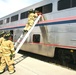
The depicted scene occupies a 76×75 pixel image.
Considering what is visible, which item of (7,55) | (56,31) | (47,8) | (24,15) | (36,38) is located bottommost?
(7,55)

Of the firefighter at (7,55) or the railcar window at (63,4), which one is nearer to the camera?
the firefighter at (7,55)

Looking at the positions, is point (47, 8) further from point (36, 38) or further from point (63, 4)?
point (36, 38)

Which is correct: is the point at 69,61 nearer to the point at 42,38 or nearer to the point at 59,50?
the point at 59,50

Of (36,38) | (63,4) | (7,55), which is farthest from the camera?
(36,38)

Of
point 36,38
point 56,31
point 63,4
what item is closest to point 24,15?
point 36,38

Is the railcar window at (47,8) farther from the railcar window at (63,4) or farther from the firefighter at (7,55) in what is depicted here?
the firefighter at (7,55)

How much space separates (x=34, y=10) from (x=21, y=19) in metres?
2.47

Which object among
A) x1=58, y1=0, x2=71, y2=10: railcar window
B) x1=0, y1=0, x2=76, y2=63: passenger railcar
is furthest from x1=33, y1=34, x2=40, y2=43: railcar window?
x1=58, y1=0, x2=71, y2=10: railcar window

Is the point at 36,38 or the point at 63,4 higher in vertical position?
the point at 63,4

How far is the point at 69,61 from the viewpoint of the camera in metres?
9.10

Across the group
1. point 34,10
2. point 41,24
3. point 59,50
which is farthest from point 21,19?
point 59,50

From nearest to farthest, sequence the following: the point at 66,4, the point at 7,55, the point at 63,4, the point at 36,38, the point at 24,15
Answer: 1. the point at 7,55
2. the point at 66,4
3. the point at 63,4
4. the point at 36,38
5. the point at 24,15

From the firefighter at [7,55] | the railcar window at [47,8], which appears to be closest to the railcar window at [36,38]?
the railcar window at [47,8]

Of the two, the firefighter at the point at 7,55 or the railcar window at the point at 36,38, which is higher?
the railcar window at the point at 36,38
